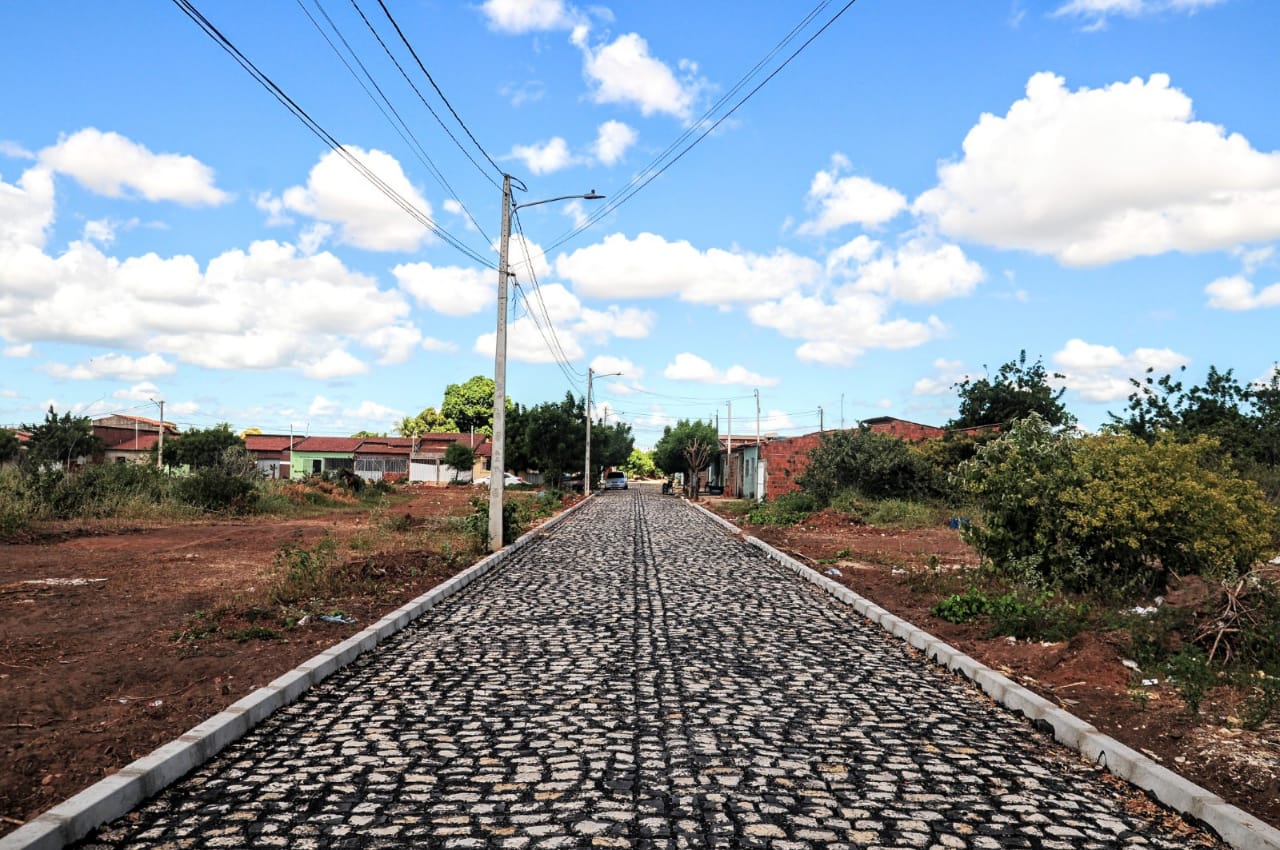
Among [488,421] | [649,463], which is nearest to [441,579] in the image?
[488,421]

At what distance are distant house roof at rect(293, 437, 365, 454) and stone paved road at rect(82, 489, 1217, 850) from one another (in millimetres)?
83134

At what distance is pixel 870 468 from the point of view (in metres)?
31.7

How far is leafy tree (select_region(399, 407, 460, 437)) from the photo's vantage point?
10712 cm

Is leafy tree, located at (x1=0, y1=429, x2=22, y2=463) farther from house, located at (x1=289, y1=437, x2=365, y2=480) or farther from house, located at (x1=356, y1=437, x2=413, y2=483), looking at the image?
house, located at (x1=356, y1=437, x2=413, y2=483)

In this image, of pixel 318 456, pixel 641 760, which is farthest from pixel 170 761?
pixel 318 456

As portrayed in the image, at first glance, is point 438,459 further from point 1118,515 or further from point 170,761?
point 170,761

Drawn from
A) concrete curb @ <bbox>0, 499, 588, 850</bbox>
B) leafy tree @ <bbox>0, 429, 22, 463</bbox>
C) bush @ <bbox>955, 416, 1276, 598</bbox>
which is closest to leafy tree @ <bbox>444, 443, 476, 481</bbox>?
leafy tree @ <bbox>0, 429, 22, 463</bbox>

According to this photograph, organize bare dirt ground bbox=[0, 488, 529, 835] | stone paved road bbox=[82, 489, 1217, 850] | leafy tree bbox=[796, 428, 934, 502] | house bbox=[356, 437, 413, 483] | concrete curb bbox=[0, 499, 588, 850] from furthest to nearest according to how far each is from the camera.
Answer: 1. house bbox=[356, 437, 413, 483]
2. leafy tree bbox=[796, 428, 934, 502]
3. bare dirt ground bbox=[0, 488, 529, 835]
4. stone paved road bbox=[82, 489, 1217, 850]
5. concrete curb bbox=[0, 499, 588, 850]

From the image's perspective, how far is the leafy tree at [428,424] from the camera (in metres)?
107

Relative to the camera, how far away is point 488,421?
10512cm

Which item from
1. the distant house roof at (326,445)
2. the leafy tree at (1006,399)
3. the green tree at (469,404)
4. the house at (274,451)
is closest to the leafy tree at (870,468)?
the leafy tree at (1006,399)

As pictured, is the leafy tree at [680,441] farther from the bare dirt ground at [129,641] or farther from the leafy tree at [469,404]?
the bare dirt ground at [129,641]

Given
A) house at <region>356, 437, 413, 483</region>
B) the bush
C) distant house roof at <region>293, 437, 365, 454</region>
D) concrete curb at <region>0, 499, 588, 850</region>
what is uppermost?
distant house roof at <region>293, 437, 365, 454</region>

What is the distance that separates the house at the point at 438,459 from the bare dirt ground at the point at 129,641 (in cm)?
5710
